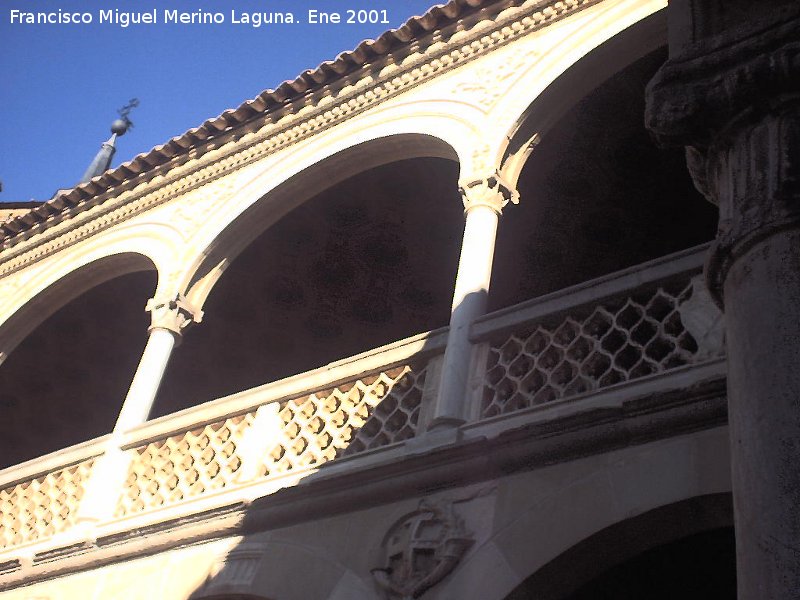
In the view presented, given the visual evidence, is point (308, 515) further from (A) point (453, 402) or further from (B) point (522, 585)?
(B) point (522, 585)

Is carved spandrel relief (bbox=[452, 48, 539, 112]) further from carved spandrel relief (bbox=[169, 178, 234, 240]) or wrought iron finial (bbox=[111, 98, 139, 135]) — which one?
→ wrought iron finial (bbox=[111, 98, 139, 135])

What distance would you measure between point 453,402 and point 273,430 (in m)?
1.51

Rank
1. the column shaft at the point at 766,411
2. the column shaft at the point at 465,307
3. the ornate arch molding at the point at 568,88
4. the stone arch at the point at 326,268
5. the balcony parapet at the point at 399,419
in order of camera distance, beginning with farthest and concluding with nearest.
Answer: the stone arch at the point at 326,268 < the ornate arch molding at the point at 568,88 < the column shaft at the point at 465,307 < the balcony parapet at the point at 399,419 < the column shaft at the point at 766,411

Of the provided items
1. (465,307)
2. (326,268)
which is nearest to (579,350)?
(465,307)

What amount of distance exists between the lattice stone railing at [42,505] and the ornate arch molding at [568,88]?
390 centimetres

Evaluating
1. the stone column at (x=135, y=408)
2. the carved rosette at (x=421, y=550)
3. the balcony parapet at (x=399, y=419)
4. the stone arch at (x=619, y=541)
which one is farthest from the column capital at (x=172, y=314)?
the stone arch at (x=619, y=541)

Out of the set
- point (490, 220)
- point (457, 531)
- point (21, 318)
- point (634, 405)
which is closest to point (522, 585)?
point (457, 531)

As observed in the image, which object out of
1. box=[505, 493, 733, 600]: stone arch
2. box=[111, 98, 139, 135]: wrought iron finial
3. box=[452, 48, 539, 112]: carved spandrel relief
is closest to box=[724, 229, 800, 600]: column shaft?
box=[505, 493, 733, 600]: stone arch

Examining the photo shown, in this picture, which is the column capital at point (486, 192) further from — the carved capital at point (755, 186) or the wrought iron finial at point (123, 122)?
the wrought iron finial at point (123, 122)

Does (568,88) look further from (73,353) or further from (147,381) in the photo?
(73,353)

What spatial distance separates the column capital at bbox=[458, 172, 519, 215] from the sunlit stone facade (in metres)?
0.02

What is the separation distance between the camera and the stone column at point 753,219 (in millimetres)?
2381

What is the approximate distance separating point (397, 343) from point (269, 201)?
2834mm

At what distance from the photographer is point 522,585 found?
4.60m
